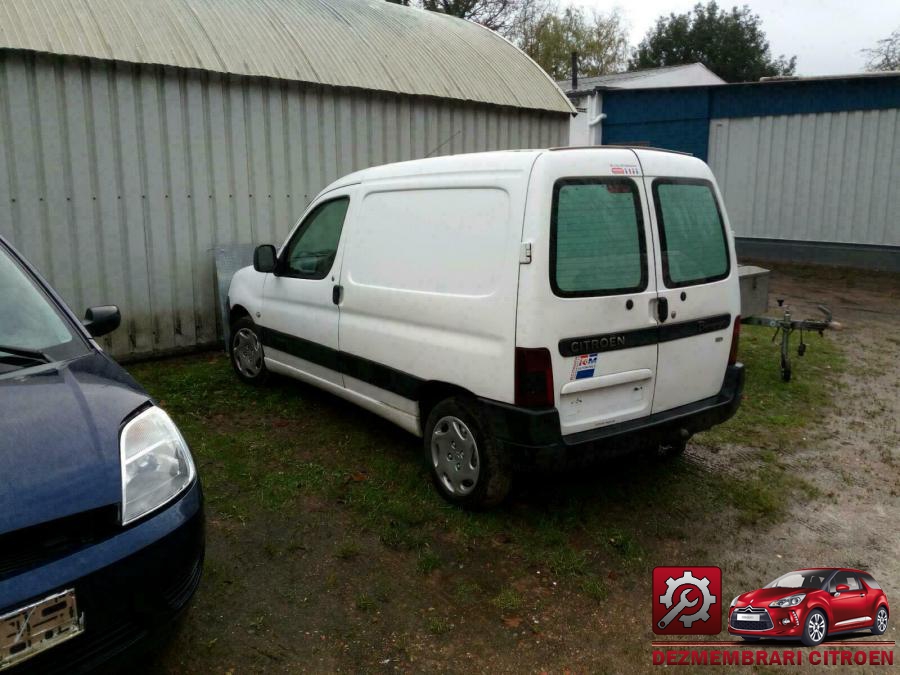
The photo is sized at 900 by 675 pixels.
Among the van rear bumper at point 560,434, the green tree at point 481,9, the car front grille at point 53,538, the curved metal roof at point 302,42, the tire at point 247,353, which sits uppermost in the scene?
the green tree at point 481,9

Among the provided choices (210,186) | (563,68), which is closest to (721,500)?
(210,186)

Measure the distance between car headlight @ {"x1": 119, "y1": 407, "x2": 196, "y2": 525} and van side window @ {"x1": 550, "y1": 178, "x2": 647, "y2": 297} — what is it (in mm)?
1921

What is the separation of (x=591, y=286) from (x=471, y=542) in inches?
59.9

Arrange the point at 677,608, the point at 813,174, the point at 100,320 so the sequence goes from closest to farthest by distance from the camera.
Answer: the point at 677,608 < the point at 100,320 < the point at 813,174

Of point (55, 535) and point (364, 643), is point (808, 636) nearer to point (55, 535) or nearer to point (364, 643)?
point (364, 643)

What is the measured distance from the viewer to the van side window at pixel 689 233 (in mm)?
4086

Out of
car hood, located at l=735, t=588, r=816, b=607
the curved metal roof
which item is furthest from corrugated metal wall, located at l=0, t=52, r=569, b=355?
car hood, located at l=735, t=588, r=816, b=607

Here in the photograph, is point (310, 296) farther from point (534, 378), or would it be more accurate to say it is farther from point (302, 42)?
Result: point (302, 42)

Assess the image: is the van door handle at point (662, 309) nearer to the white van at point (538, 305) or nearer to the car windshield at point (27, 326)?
the white van at point (538, 305)

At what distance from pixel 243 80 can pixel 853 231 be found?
12.3 m

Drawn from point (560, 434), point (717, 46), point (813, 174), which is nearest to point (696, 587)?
point (560, 434)

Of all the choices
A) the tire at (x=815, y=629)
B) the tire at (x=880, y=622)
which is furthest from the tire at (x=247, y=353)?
the tire at (x=880, y=622)

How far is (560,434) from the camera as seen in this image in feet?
12.2

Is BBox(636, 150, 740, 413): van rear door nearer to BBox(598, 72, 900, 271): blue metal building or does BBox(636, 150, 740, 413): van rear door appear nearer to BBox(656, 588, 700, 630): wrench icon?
BBox(656, 588, 700, 630): wrench icon
